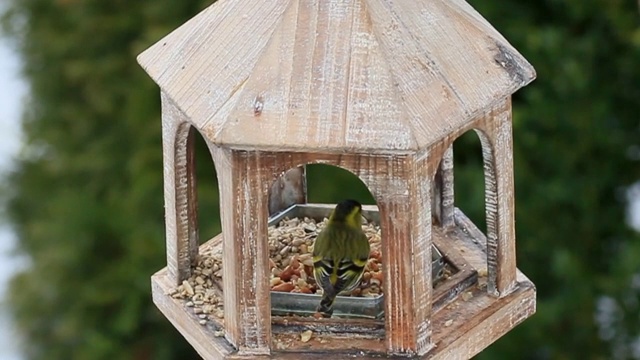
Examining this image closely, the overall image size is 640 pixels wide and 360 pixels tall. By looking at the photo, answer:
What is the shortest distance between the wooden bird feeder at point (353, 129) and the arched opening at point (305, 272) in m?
0.06

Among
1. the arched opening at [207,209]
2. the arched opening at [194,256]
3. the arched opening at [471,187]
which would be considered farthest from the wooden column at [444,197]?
the arched opening at [207,209]

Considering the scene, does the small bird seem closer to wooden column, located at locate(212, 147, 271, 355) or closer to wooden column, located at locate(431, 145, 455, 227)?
wooden column, located at locate(212, 147, 271, 355)

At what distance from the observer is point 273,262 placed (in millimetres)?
2580

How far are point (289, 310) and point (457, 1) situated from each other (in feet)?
2.26

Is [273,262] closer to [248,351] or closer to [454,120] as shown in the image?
[248,351]

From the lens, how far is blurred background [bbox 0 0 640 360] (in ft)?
15.0

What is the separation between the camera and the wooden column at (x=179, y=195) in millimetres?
2350

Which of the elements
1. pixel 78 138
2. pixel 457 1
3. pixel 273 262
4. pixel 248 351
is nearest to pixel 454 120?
pixel 457 1

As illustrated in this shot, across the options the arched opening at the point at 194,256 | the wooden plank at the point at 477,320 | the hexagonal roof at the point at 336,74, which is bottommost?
the wooden plank at the point at 477,320

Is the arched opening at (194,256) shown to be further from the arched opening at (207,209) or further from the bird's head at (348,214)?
the arched opening at (207,209)

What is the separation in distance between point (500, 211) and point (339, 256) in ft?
1.12

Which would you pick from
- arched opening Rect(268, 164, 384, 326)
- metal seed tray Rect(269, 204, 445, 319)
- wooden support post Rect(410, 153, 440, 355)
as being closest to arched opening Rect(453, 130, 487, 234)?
arched opening Rect(268, 164, 384, 326)

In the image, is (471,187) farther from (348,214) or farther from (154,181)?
(348,214)

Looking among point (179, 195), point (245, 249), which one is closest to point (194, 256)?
point (179, 195)
